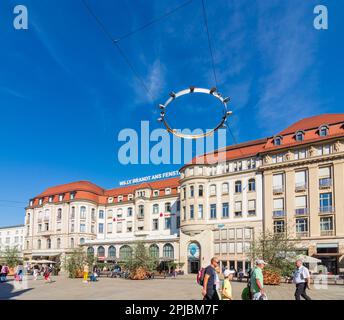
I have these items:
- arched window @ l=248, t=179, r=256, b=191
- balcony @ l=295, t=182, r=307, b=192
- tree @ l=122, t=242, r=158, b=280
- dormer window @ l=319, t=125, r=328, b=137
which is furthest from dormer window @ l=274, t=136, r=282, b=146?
tree @ l=122, t=242, r=158, b=280

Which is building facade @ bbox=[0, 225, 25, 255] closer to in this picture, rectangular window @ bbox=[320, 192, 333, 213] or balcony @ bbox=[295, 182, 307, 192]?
balcony @ bbox=[295, 182, 307, 192]

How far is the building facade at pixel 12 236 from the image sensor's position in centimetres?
10982

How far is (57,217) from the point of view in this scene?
81500 millimetres

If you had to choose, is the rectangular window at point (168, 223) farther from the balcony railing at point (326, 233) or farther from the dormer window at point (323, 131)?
the dormer window at point (323, 131)

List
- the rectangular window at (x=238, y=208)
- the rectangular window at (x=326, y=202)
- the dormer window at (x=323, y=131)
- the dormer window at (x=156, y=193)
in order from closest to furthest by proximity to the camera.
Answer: the rectangular window at (x=326, y=202), the dormer window at (x=323, y=131), the rectangular window at (x=238, y=208), the dormer window at (x=156, y=193)

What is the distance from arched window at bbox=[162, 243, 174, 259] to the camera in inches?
2443

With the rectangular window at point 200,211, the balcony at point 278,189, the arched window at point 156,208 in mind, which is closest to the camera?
the balcony at point 278,189

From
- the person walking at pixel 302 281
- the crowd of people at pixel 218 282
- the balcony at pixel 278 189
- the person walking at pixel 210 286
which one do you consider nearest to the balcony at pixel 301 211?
the balcony at pixel 278 189

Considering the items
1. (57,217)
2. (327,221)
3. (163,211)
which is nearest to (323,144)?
(327,221)

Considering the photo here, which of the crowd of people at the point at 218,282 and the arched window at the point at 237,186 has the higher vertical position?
the arched window at the point at 237,186

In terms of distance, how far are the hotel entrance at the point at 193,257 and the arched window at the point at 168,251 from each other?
11.3 feet

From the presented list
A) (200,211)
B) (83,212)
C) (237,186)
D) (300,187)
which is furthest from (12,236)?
(300,187)
